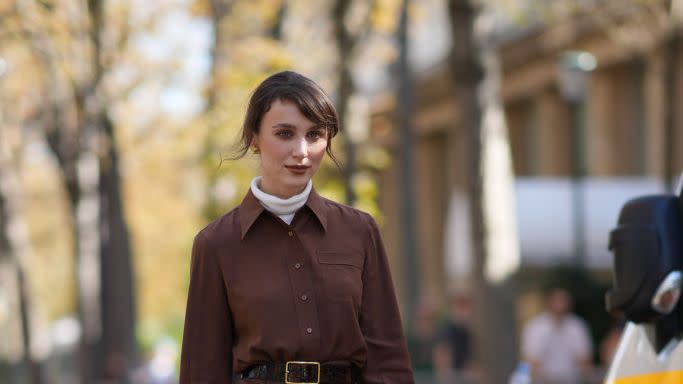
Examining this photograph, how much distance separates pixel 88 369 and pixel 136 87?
524 cm

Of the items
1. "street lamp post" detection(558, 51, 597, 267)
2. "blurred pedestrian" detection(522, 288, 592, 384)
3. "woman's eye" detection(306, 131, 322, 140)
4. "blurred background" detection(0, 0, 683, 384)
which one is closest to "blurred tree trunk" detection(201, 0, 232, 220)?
"blurred background" detection(0, 0, 683, 384)

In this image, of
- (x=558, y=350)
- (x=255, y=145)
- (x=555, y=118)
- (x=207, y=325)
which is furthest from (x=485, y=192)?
(x=555, y=118)

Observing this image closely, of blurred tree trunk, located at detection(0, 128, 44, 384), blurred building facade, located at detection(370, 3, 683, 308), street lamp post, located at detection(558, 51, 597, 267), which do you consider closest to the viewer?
street lamp post, located at detection(558, 51, 597, 267)

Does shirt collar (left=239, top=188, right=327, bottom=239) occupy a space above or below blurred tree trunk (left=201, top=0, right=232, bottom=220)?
below

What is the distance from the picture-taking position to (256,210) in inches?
183

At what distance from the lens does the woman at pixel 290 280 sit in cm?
452

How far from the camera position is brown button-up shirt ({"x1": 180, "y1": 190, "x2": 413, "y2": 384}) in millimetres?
4520

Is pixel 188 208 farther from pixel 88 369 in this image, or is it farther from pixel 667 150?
pixel 667 150

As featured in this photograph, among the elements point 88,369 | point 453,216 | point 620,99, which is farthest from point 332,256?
point 620,99

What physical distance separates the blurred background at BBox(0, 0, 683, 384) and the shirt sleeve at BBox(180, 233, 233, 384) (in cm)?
301

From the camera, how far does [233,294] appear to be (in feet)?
15.0

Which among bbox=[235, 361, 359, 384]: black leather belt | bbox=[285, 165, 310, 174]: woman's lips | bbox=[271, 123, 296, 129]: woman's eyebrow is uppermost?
bbox=[271, 123, 296, 129]: woman's eyebrow

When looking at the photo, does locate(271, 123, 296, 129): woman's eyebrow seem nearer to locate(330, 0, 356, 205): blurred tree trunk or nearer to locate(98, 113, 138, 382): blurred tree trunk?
locate(330, 0, 356, 205): blurred tree trunk

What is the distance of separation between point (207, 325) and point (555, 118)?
34.4 m
